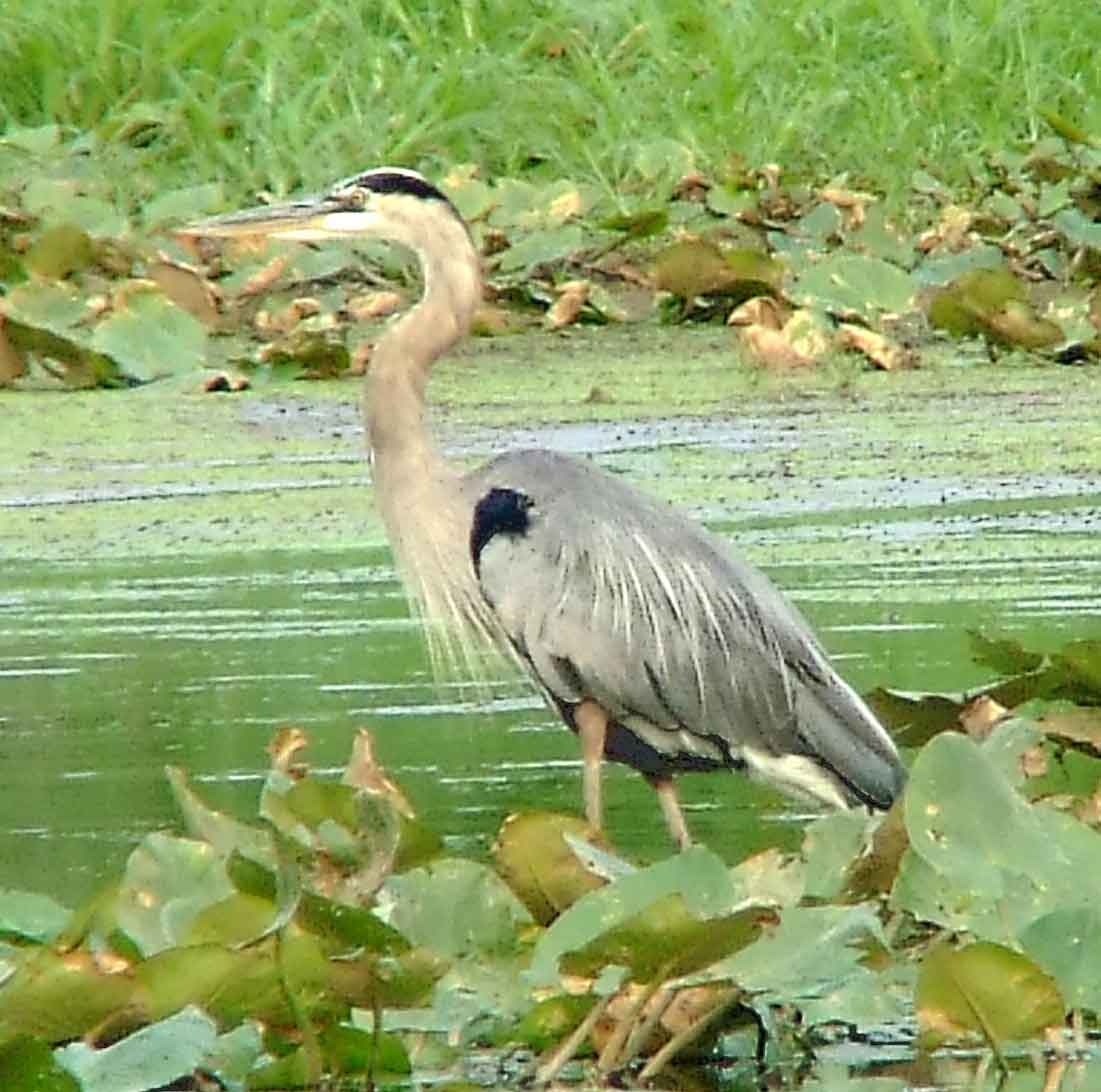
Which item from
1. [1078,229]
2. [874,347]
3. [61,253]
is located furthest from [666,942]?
[1078,229]

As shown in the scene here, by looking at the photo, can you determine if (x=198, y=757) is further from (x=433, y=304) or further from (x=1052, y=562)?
(x=1052, y=562)

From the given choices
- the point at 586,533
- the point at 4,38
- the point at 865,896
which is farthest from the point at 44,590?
the point at 4,38

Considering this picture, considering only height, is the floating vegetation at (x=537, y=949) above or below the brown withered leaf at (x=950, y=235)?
above

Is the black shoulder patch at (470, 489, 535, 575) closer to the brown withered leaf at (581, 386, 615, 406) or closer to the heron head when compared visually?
the heron head

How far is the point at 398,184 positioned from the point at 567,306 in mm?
4350

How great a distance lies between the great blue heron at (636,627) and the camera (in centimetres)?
601

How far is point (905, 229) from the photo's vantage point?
40.0ft

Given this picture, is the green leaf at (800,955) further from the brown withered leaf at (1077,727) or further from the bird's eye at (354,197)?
the bird's eye at (354,197)

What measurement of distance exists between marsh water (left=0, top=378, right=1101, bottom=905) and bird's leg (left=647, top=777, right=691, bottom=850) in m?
0.04

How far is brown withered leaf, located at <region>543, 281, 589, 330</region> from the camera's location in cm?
1120

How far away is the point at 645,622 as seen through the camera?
620 centimetres

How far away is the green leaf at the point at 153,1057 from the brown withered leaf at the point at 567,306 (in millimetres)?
7666

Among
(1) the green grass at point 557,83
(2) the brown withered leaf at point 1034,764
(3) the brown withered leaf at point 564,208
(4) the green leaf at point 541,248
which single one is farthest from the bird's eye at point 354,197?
(1) the green grass at point 557,83

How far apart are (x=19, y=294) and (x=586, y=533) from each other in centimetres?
447
